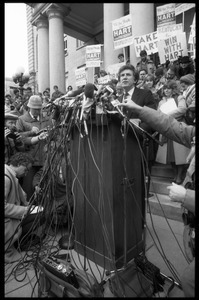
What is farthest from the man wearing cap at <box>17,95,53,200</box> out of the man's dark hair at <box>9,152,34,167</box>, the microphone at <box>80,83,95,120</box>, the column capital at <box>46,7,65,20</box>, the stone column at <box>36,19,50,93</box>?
the column capital at <box>46,7,65,20</box>

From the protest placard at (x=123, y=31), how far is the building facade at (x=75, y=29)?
305 millimetres

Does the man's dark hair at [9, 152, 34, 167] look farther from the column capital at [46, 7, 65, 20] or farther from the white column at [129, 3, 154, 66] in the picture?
the column capital at [46, 7, 65, 20]

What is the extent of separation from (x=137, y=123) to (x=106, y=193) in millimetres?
775

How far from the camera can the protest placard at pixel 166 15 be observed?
607 centimetres

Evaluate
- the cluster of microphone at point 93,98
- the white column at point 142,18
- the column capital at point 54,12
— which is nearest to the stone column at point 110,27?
the white column at point 142,18

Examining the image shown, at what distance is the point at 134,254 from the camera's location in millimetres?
1993

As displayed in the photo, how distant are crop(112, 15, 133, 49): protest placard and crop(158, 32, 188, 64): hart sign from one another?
1.07 meters

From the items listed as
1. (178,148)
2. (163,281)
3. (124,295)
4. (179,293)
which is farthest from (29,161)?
(178,148)

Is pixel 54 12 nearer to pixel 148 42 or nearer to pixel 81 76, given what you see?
pixel 81 76

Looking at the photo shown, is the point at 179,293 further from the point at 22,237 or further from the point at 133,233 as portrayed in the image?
the point at 22,237

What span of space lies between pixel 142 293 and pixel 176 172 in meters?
2.34

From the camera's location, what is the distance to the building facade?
19.9 ft

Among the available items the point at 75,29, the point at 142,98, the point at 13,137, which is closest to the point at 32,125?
the point at 13,137

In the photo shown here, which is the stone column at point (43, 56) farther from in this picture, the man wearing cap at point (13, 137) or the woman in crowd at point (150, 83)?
the man wearing cap at point (13, 137)
